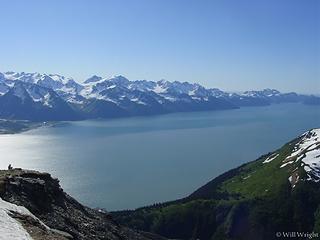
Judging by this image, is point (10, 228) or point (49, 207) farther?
point (49, 207)

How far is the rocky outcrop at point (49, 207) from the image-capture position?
3284 centimetres

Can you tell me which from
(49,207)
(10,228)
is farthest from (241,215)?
(10,228)

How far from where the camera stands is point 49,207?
37906mm

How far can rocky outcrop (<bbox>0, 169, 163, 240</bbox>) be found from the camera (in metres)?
32.8

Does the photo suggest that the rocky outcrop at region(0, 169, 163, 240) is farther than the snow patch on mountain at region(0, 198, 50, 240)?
Yes

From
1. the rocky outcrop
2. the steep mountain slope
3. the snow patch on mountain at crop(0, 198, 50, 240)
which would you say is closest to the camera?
the snow patch on mountain at crop(0, 198, 50, 240)

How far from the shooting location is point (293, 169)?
184 m

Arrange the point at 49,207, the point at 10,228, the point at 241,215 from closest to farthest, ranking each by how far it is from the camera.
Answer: the point at 10,228 → the point at 49,207 → the point at 241,215

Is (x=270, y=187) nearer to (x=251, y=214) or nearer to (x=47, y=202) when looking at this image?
(x=251, y=214)

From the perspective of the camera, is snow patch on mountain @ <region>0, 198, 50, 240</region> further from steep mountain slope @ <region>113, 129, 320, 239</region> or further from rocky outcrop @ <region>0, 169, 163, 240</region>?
steep mountain slope @ <region>113, 129, 320, 239</region>

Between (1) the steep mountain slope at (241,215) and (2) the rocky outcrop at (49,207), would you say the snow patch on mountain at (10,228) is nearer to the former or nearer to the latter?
(2) the rocky outcrop at (49,207)

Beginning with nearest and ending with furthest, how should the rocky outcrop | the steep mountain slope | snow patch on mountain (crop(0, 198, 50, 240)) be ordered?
1. snow patch on mountain (crop(0, 198, 50, 240))
2. the rocky outcrop
3. the steep mountain slope

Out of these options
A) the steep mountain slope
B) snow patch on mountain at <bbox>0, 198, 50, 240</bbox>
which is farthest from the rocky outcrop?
the steep mountain slope

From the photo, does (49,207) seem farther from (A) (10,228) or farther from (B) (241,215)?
(B) (241,215)
